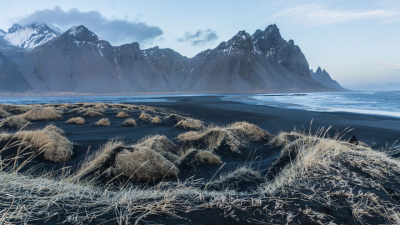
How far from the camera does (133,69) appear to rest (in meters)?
151

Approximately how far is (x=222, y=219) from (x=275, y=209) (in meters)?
0.65

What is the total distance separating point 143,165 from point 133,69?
15568 cm

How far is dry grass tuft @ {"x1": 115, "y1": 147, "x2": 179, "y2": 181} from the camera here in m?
4.97

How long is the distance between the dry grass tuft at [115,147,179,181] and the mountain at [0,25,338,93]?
127m

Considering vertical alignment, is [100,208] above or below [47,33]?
below

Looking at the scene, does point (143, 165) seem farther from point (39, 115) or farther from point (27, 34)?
point (27, 34)

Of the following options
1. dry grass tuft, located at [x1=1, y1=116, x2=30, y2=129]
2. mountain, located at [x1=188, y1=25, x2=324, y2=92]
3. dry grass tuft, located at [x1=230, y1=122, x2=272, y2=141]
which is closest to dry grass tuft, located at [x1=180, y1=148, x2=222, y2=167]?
dry grass tuft, located at [x1=230, y1=122, x2=272, y2=141]

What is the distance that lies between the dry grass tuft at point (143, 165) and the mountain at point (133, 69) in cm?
12695

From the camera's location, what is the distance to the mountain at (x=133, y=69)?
120 metres

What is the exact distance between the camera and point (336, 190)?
9.55 ft

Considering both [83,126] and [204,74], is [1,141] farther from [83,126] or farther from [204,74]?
[204,74]

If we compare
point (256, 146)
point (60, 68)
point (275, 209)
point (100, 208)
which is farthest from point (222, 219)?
point (60, 68)

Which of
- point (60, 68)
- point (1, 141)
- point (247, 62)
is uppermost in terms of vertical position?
point (247, 62)

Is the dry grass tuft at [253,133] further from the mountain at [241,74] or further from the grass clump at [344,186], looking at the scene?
the mountain at [241,74]
